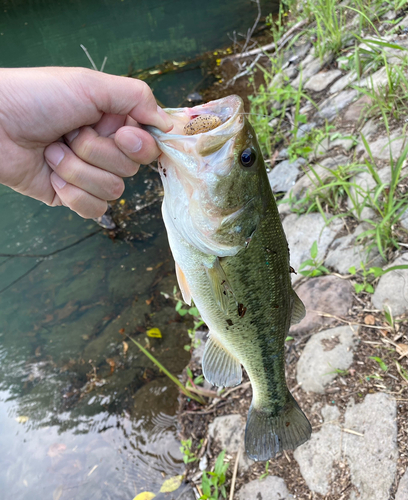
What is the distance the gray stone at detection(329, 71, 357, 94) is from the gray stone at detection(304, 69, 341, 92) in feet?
0.58

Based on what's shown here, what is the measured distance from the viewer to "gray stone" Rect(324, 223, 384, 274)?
2.84m

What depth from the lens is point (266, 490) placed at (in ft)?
8.10

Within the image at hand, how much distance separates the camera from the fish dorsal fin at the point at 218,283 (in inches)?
61.2

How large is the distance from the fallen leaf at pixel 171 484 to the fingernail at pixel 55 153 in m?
2.85

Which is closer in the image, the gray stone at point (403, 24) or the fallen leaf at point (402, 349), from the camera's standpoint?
the fallen leaf at point (402, 349)

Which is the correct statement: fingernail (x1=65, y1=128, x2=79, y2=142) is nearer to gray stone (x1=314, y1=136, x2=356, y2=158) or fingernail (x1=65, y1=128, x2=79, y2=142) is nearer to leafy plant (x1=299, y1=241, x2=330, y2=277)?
leafy plant (x1=299, y1=241, x2=330, y2=277)

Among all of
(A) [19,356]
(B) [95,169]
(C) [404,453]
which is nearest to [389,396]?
(C) [404,453]

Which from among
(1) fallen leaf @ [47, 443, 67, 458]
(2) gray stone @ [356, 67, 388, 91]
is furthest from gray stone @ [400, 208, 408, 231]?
(1) fallen leaf @ [47, 443, 67, 458]

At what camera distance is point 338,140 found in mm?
4000

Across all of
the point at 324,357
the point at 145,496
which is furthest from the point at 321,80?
the point at 145,496

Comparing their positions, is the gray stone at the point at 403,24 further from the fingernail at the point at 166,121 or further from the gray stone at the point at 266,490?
the gray stone at the point at 266,490

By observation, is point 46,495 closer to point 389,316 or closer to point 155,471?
point 155,471

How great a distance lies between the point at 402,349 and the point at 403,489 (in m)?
0.80

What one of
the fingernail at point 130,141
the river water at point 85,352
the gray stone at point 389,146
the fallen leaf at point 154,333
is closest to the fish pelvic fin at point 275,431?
the fingernail at point 130,141
